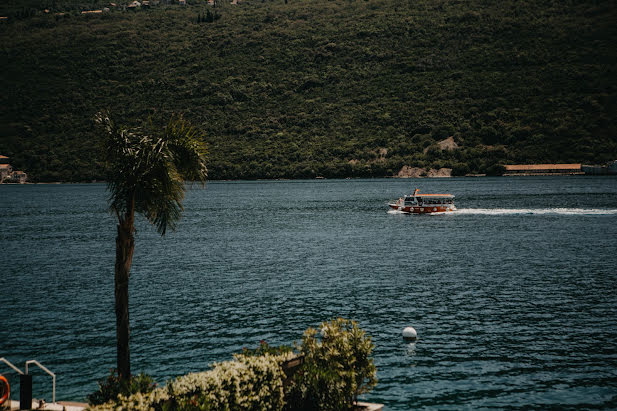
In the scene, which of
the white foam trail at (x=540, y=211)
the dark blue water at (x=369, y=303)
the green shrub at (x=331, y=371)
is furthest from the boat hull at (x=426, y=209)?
the green shrub at (x=331, y=371)

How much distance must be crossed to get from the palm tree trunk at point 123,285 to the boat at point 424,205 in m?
111

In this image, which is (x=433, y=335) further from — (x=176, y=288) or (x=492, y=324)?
(x=176, y=288)

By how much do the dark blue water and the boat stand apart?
2637 centimetres

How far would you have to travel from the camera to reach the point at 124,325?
60.7 feet

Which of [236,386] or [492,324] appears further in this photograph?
[492,324]

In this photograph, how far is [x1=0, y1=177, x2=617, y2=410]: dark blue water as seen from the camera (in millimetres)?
27500

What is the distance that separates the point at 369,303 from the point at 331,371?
27.3 metres

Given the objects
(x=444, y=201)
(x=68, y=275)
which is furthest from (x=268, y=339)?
(x=444, y=201)

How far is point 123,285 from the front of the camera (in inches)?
719

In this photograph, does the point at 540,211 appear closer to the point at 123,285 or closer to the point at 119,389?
the point at 123,285

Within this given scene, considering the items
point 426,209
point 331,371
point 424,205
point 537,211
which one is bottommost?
point 537,211

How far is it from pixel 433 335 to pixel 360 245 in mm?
46756

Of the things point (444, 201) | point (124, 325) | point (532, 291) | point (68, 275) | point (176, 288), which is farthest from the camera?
point (444, 201)

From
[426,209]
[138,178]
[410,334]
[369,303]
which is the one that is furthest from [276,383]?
[426,209]
